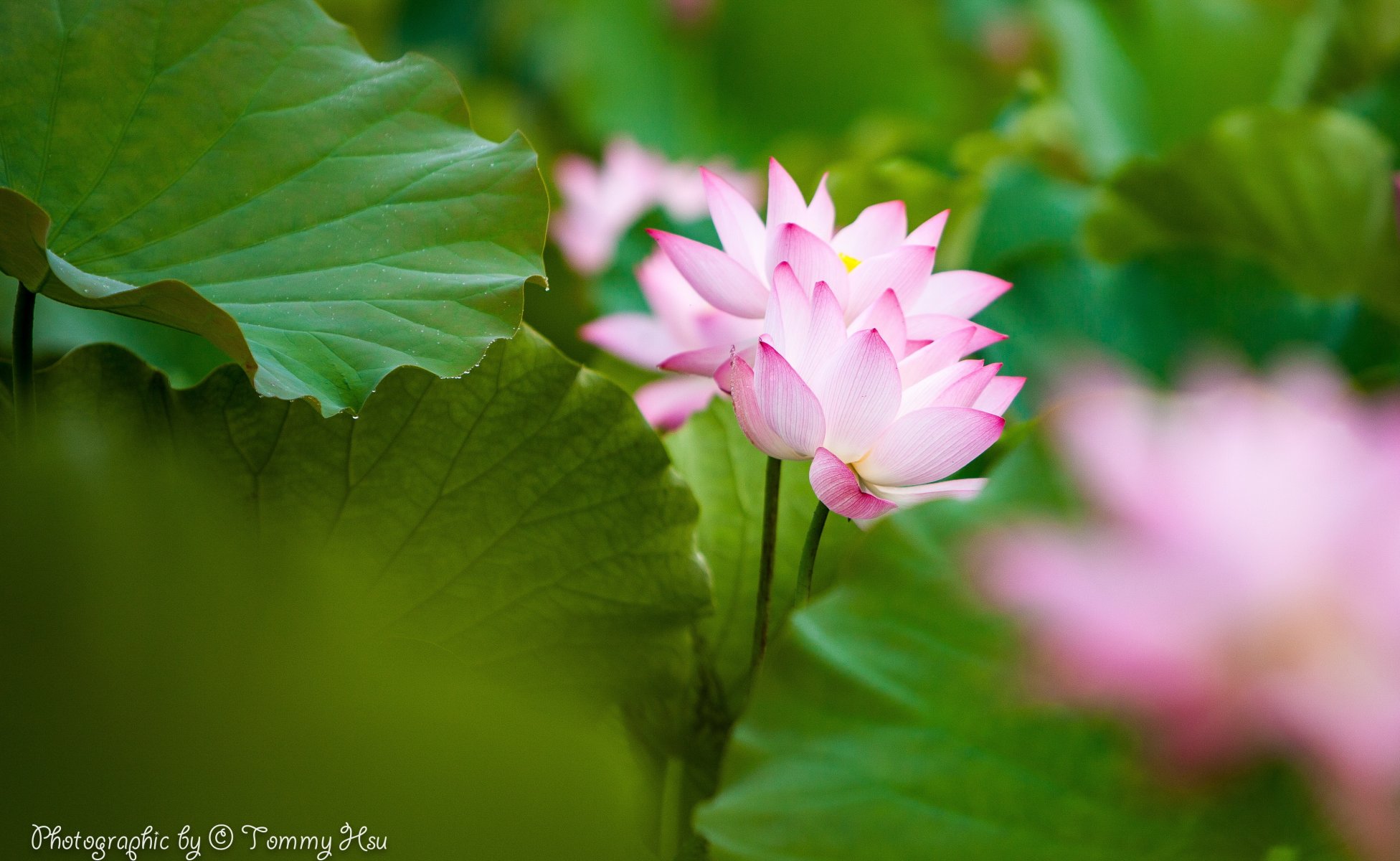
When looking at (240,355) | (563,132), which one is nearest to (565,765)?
(240,355)

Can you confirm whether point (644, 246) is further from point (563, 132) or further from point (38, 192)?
point (563, 132)

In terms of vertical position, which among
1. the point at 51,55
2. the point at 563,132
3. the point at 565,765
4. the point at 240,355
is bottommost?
the point at 565,765

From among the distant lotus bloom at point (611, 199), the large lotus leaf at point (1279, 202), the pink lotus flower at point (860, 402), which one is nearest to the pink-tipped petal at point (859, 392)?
the pink lotus flower at point (860, 402)

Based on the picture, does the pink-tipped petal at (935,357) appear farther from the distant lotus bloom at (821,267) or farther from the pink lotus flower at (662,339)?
the pink lotus flower at (662,339)

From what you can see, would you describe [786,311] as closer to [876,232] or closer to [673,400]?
[876,232]

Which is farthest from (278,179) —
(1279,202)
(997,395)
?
(1279,202)

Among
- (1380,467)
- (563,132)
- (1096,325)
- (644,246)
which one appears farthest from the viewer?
(563,132)

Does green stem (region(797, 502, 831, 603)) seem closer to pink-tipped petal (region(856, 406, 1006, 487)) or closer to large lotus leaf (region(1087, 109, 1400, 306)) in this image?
pink-tipped petal (region(856, 406, 1006, 487))
